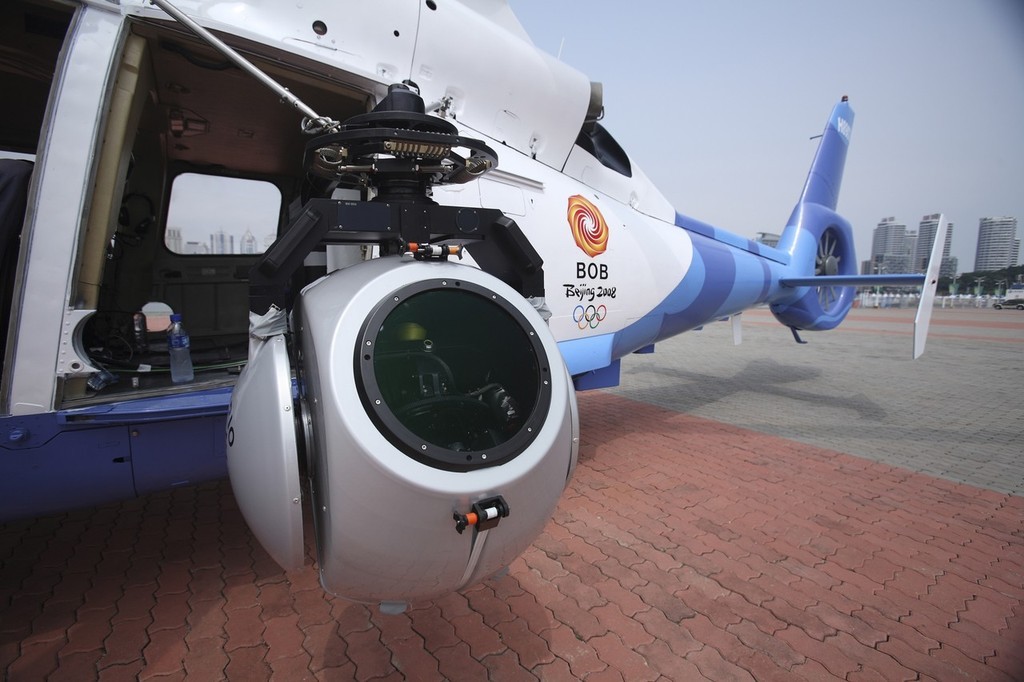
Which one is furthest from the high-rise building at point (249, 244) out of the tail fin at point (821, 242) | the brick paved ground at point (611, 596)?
the tail fin at point (821, 242)

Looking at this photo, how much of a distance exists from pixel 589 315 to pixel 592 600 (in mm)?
1799

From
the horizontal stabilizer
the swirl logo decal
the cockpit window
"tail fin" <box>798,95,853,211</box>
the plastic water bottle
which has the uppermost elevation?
"tail fin" <box>798,95,853,211</box>

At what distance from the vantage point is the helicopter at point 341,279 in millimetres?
1176

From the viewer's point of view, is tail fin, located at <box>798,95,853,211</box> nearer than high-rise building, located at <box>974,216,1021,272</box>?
Yes

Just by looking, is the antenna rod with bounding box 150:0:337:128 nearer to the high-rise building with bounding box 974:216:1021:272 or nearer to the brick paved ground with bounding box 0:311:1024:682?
the brick paved ground with bounding box 0:311:1024:682

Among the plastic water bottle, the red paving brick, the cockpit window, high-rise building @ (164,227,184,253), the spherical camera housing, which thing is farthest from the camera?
high-rise building @ (164,227,184,253)

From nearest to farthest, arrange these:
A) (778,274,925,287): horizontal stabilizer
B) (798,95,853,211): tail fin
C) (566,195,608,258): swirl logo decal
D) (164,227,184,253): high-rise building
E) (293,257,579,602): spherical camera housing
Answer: (293,257,579,602): spherical camera housing → (566,195,608,258): swirl logo decal → (164,227,184,253): high-rise building → (778,274,925,287): horizontal stabilizer → (798,95,853,211): tail fin

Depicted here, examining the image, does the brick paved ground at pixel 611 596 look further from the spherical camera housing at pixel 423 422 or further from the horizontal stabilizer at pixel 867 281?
the horizontal stabilizer at pixel 867 281

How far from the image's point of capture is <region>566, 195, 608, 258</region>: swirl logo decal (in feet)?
11.1

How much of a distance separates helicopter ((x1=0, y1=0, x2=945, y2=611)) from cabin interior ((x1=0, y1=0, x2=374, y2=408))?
2 cm

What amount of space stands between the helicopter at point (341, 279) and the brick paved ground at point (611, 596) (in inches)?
26.8

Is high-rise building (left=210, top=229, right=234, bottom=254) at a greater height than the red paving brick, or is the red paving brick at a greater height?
high-rise building (left=210, top=229, right=234, bottom=254)

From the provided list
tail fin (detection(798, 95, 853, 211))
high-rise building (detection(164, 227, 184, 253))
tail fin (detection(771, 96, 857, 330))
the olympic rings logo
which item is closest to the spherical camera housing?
the olympic rings logo

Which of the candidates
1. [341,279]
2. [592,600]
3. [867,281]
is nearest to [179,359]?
[341,279]
